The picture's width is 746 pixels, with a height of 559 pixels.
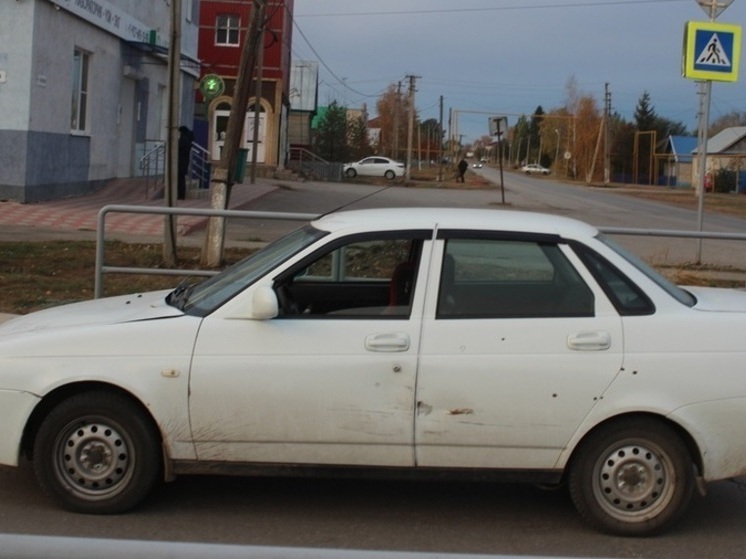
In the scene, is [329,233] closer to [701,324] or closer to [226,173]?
[701,324]

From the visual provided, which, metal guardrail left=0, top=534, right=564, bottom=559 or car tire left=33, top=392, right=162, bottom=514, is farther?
car tire left=33, top=392, right=162, bottom=514

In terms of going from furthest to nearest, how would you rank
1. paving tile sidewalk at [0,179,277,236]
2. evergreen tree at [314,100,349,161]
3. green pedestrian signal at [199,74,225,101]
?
evergreen tree at [314,100,349,161] → green pedestrian signal at [199,74,225,101] → paving tile sidewalk at [0,179,277,236]

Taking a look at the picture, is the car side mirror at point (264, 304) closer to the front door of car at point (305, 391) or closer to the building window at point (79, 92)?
the front door of car at point (305, 391)

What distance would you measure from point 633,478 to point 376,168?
5757 centimetres

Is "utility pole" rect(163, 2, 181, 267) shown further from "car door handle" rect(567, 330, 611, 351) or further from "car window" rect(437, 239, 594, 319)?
"car door handle" rect(567, 330, 611, 351)

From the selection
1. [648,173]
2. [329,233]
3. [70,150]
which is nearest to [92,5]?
[70,150]

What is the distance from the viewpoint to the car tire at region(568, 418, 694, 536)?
5.02 metres

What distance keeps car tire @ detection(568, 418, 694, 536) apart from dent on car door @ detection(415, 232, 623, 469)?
20 centimetres

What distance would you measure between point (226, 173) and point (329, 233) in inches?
313

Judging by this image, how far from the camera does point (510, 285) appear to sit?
5504 millimetres

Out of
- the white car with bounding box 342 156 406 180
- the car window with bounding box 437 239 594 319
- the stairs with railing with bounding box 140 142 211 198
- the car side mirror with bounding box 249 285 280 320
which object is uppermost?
the white car with bounding box 342 156 406 180

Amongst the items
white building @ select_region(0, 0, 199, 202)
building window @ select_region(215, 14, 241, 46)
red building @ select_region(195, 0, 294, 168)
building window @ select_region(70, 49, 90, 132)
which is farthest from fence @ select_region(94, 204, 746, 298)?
building window @ select_region(215, 14, 241, 46)

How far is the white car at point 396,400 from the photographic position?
5.00 metres

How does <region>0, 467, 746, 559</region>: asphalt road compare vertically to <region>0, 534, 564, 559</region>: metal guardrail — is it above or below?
below
